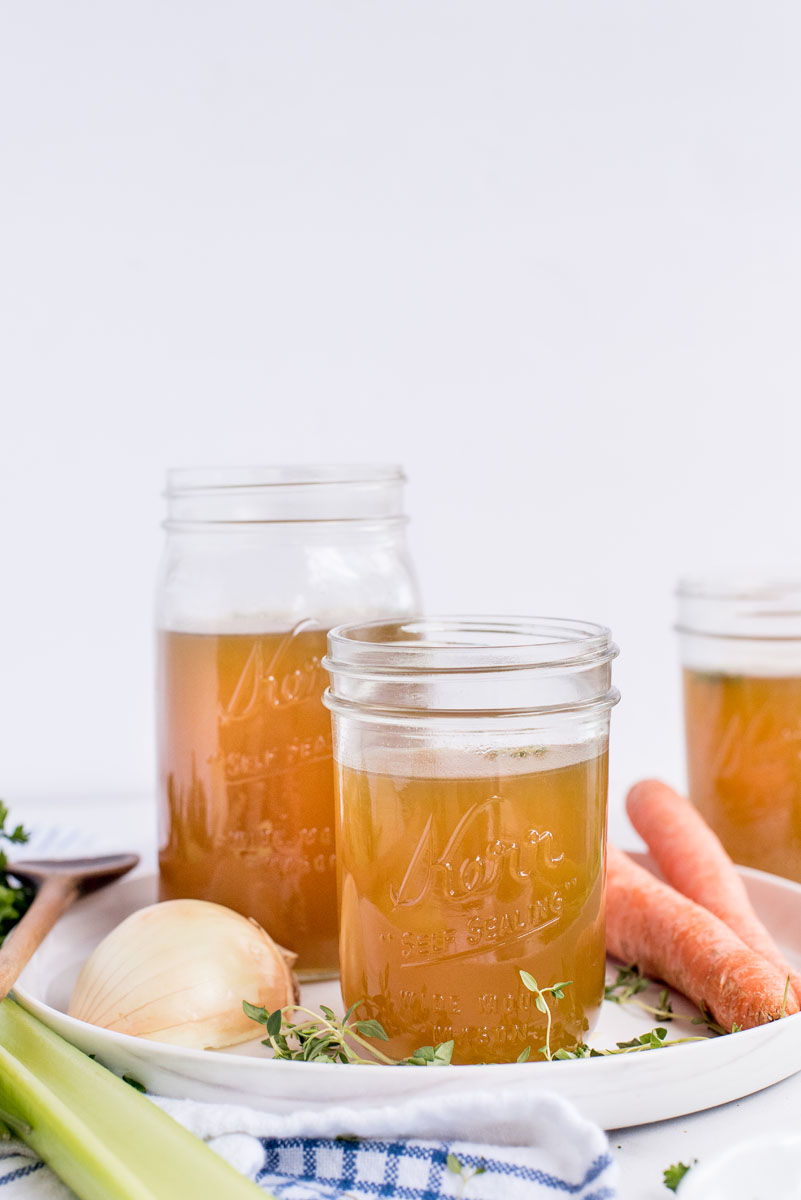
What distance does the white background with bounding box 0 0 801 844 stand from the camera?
1673 mm

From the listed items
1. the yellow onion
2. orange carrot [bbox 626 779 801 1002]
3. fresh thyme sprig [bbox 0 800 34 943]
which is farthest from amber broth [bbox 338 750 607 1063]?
fresh thyme sprig [bbox 0 800 34 943]

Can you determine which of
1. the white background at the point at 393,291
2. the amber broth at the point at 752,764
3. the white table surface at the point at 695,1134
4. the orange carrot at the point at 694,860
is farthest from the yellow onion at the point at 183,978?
the white background at the point at 393,291

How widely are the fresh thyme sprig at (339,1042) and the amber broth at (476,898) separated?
21 mm

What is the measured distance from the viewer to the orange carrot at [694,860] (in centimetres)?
100

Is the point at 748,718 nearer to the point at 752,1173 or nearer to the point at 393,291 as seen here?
the point at 752,1173

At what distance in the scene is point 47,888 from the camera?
1068mm

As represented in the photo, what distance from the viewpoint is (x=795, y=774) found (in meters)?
1.18

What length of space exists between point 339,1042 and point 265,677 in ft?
1.01

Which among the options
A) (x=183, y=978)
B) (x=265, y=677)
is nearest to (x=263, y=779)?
(x=265, y=677)

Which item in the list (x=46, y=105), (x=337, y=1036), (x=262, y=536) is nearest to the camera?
(x=337, y=1036)

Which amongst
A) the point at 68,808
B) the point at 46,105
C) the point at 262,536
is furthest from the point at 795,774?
the point at 46,105

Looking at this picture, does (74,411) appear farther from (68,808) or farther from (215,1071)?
(215,1071)

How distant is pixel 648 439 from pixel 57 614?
95 cm

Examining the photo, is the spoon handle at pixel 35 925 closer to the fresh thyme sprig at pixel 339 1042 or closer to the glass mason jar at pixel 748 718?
the fresh thyme sprig at pixel 339 1042
